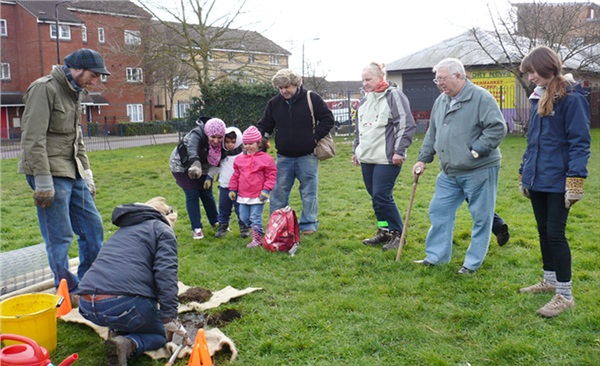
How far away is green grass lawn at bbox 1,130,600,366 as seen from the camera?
12.6 feet

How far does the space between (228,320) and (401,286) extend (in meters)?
1.63

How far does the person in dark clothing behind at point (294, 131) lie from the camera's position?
6824 millimetres

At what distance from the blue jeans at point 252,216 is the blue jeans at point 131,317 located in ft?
9.72

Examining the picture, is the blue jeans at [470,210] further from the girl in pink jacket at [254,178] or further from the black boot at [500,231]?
the girl in pink jacket at [254,178]

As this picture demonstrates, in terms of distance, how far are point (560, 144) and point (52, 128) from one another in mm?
4031

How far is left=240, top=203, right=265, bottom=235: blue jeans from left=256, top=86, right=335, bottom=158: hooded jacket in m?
0.78

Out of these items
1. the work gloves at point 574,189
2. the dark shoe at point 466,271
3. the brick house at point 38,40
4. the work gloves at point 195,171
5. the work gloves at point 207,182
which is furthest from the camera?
the brick house at point 38,40

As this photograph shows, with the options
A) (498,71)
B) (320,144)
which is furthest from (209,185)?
(498,71)

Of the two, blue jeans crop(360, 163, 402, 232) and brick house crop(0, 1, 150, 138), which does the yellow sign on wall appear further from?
brick house crop(0, 1, 150, 138)

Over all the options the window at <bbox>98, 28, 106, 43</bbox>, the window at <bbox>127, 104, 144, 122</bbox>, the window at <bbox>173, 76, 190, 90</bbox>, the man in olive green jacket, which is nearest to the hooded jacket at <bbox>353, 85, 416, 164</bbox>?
the man in olive green jacket

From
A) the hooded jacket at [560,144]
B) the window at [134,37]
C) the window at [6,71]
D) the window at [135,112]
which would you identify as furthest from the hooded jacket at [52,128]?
the window at [135,112]

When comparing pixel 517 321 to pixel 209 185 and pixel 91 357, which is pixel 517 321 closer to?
pixel 91 357

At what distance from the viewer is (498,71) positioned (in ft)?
84.6

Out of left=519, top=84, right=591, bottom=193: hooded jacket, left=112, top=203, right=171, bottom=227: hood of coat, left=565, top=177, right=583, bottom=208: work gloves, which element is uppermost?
left=519, top=84, right=591, bottom=193: hooded jacket
